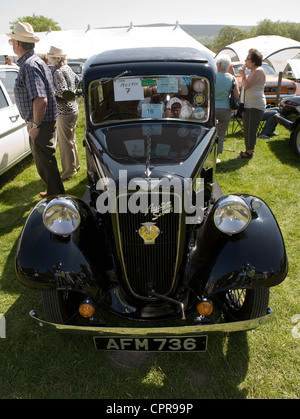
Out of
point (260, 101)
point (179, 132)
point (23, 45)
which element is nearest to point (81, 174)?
point (23, 45)

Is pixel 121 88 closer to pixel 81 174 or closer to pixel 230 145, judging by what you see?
pixel 81 174

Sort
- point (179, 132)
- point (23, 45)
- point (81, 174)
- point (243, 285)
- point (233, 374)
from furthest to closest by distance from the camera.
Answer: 1. point (81, 174)
2. point (23, 45)
3. point (179, 132)
4. point (233, 374)
5. point (243, 285)

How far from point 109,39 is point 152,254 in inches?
637

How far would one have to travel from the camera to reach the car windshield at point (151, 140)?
261cm

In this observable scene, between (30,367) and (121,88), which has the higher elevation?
(121,88)

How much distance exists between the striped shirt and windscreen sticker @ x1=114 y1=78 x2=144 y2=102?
3.40 ft

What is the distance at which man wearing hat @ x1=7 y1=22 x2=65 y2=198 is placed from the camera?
352cm

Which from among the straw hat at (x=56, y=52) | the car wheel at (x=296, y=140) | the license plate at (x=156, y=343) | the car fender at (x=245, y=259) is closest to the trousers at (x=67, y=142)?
the straw hat at (x=56, y=52)

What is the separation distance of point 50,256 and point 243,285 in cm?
133

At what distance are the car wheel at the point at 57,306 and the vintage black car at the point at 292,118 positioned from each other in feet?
18.9

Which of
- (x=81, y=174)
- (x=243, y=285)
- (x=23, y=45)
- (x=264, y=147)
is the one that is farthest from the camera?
(x=264, y=147)

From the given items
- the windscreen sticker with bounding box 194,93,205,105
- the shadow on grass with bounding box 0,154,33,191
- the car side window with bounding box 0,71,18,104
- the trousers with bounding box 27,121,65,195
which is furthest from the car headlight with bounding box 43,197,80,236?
the car side window with bounding box 0,71,18,104

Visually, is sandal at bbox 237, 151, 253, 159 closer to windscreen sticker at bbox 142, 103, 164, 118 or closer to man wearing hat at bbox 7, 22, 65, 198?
windscreen sticker at bbox 142, 103, 164, 118

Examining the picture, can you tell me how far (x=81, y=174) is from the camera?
221 inches
